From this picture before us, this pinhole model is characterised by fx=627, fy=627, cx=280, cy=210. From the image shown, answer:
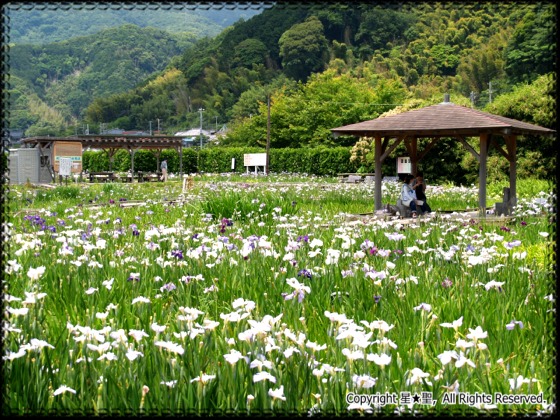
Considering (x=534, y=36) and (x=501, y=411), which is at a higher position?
(x=534, y=36)

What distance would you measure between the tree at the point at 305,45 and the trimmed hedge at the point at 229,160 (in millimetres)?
22989

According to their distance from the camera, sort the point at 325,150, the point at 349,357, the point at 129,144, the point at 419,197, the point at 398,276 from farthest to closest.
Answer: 1. the point at 325,150
2. the point at 129,144
3. the point at 419,197
4. the point at 398,276
5. the point at 349,357

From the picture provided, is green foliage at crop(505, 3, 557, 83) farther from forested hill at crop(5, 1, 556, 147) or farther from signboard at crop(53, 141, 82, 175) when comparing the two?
signboard at crop(53, 141, 82, 175)

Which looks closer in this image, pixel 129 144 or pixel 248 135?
pixel 129 144

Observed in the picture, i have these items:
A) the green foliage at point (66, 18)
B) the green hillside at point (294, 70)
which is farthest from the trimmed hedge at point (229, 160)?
the green foliage at point (66, 18)

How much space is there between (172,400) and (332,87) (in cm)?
5382

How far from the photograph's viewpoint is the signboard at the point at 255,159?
39375 mm

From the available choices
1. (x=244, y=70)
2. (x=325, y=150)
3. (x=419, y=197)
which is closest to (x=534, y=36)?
(x=325, y=150)

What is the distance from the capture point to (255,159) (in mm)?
39562

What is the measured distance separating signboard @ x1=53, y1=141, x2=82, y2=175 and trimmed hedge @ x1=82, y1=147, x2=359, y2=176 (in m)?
15.0

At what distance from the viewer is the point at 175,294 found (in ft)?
14.6

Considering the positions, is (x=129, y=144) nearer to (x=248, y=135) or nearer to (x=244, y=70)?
(x=248, y=135)

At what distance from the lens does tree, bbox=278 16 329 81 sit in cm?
7150

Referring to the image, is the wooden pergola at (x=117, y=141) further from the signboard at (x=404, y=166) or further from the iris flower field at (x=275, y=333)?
the iris flower field at (x=275, y=333)
